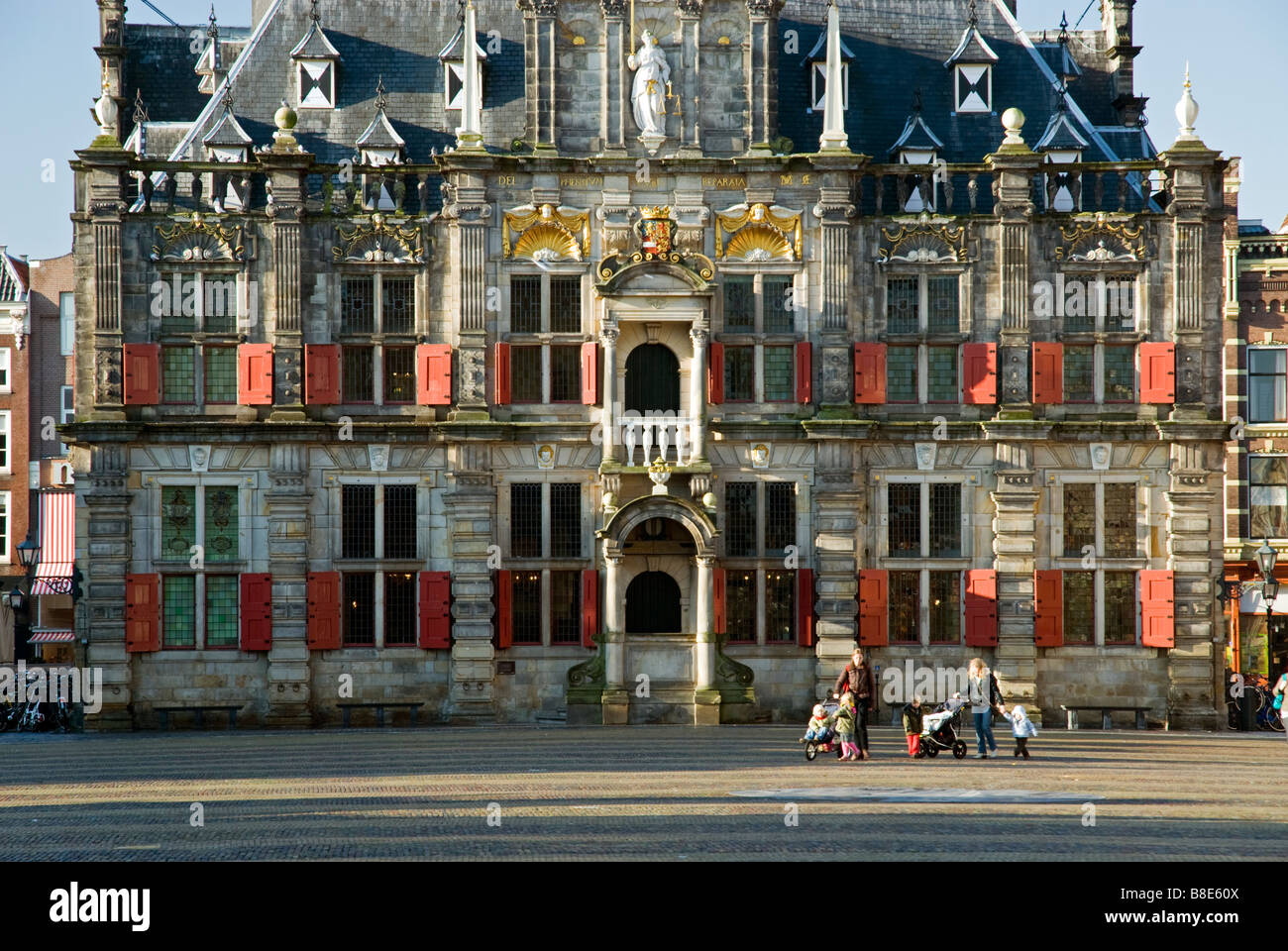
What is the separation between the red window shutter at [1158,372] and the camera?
41.7 meters

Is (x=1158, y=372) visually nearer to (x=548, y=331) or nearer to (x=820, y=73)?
(x=820, y=73)

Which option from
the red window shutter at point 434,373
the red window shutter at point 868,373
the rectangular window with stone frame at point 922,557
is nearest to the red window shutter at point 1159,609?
the rectangular window with stone frame at point 922,557

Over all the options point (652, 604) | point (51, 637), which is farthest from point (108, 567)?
point (51, 637)

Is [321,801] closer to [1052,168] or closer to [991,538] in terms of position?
[991,538]

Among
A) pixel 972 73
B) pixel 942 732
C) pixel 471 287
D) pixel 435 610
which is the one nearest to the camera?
pixel 942 732

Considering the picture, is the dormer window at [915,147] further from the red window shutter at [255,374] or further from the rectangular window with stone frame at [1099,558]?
the red window shutter at [255,374]

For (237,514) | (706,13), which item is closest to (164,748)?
(237,514)

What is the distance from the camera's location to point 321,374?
41250mm

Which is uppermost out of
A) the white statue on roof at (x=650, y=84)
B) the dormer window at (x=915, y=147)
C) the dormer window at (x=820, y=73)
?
the dormer window at (x=820, y=73)

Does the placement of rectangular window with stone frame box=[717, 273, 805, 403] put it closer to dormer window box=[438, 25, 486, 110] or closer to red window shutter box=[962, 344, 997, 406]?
red window shutter box=[962, 344, 997, 406]

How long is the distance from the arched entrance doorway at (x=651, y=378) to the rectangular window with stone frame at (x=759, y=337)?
134 cm

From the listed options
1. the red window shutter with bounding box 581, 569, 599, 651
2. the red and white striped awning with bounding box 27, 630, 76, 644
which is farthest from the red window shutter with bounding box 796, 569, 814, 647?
the red and white striped awning with bounding box 27, 630, 76, 644

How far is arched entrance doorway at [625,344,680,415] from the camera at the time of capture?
41.8m

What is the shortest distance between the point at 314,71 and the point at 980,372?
63.1ft
